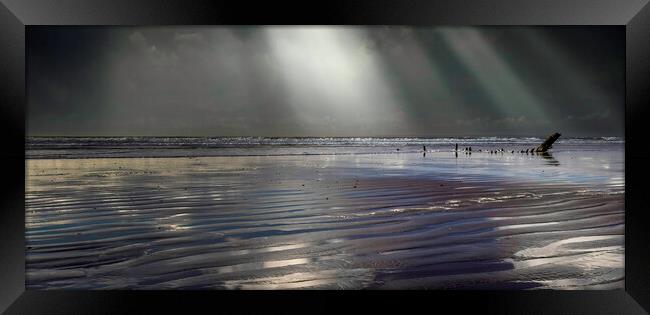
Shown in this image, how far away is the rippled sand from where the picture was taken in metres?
3.19

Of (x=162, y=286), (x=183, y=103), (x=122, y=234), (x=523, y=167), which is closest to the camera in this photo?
(x=162, y=286)

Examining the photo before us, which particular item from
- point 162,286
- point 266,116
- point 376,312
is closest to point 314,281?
point 376,312

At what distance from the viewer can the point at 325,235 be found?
3973 millimetres

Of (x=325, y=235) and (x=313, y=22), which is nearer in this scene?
(x=313, y=22)

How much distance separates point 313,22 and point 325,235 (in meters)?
1.64

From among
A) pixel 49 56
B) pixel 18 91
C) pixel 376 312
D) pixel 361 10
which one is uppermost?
pixel 49 56

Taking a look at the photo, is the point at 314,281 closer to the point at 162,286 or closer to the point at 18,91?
the point at 162,286

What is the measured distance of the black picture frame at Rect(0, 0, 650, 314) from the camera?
315 cm

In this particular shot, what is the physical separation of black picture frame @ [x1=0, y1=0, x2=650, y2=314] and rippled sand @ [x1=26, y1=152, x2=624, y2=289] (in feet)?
0.30

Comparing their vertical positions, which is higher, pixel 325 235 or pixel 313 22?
pixel 313 22

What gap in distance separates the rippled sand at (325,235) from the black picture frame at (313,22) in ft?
0.30

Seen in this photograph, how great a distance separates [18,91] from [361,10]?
2.28 metres

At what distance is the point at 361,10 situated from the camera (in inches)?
129

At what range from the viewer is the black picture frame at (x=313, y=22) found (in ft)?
10.3
